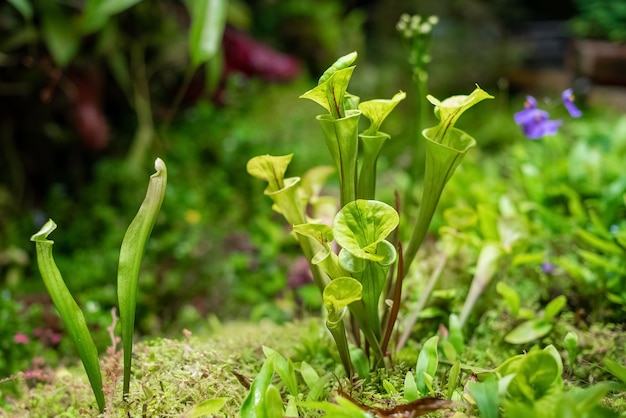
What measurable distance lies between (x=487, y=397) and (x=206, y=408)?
0.46 metres

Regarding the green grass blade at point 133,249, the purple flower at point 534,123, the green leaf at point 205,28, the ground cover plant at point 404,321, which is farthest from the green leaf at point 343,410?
the green leaf at point 205,28

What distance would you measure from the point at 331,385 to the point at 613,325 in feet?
2.40

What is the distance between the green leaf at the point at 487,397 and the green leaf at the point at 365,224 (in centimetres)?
25

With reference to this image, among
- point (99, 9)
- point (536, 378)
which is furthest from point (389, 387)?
point (99, 9)

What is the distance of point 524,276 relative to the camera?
1.63 metres

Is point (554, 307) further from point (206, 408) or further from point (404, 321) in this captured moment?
point (206, 408)

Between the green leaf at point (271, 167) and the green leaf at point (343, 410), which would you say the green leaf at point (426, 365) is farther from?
the green leaf at point (271, 167)

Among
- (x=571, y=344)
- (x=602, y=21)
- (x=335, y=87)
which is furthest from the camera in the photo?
(x=602, y=21)

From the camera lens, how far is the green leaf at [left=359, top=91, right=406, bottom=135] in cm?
97

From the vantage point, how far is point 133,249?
990mm

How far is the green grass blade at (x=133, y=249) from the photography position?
3.14 ft

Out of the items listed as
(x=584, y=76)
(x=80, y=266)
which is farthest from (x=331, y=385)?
(x=584, y=76)

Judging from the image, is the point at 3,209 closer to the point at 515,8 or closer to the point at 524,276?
the point at 524,276

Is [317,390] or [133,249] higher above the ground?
[133,249]
